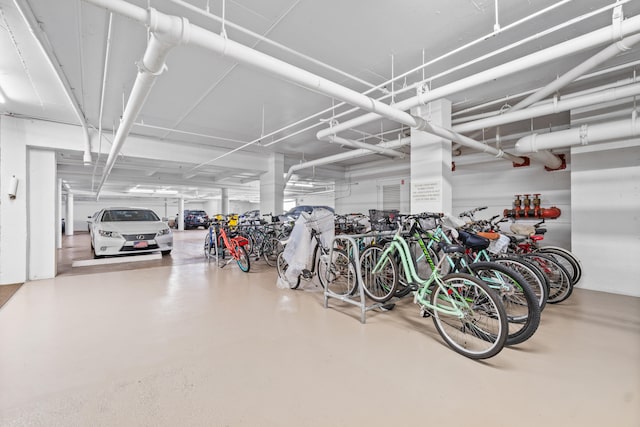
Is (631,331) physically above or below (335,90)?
below

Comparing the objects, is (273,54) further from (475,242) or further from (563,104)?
(563,104)

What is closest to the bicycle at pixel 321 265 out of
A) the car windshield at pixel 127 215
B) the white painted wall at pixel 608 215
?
the white painted wall at pixel 608 215

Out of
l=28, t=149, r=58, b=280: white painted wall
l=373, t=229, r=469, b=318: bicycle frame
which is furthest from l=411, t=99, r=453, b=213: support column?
l=28, t=149, r=58, b=280: white painted wall

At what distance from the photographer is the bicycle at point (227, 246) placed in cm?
481

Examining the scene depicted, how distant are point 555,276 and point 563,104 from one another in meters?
2.03

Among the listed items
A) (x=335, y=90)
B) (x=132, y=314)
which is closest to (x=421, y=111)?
(x=335, y=90)

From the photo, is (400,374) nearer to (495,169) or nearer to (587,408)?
(587,408)

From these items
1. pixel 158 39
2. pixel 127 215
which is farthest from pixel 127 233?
pixel 158 39

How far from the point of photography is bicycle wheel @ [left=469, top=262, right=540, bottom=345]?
1.95 metres

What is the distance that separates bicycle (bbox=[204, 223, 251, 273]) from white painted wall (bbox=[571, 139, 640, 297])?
5119mm

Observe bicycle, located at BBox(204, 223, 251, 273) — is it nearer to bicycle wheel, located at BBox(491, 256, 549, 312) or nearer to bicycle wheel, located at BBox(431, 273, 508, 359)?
bicycle wheel, located at BBox(431, 273, 508, 359)

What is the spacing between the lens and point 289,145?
22.1ft

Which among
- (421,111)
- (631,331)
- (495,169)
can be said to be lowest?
(631,331)

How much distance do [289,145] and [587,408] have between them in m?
6.34
